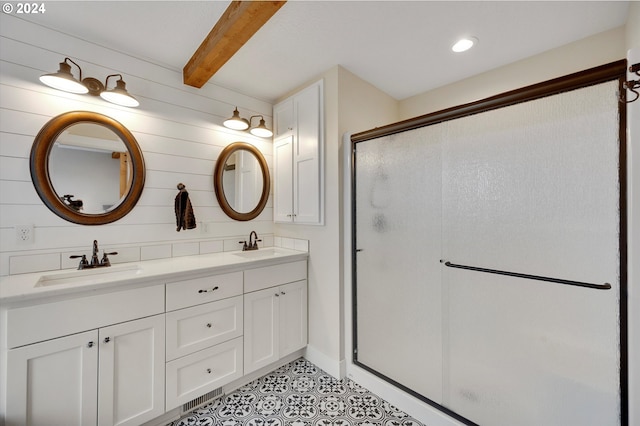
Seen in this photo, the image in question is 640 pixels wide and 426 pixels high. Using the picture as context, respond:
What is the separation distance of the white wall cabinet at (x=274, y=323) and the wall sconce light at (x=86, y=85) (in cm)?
162

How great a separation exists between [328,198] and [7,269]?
6.78 ft

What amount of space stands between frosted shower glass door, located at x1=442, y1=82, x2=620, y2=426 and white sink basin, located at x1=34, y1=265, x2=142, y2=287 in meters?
1.99

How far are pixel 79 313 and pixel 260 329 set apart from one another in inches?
44.4

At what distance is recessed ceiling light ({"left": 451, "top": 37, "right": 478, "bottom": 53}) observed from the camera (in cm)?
180

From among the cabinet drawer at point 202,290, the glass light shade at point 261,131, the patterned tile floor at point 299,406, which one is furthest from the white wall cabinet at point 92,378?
the glass light shade at point 261,131

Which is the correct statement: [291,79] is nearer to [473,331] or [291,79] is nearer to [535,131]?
[535,131]

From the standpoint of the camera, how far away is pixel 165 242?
2117 millimetres

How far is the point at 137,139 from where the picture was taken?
198cm

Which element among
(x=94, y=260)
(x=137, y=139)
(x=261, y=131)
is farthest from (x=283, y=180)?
(x=94, y=260)

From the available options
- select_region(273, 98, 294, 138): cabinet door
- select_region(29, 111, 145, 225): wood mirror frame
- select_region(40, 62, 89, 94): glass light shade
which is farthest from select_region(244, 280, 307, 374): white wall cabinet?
select_region(40, 62, 89, 94): glass light shade

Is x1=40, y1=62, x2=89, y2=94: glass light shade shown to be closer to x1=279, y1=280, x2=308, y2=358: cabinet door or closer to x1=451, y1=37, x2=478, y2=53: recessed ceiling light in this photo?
x1=279, y1=280, x2=308, y2=358: cabinet door

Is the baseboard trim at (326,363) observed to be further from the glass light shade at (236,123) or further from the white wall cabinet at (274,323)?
the glass light shade at (236,123)

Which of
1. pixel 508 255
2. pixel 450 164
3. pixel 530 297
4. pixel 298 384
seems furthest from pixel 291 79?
pixel 298 384

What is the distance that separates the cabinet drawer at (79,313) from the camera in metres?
1.22
